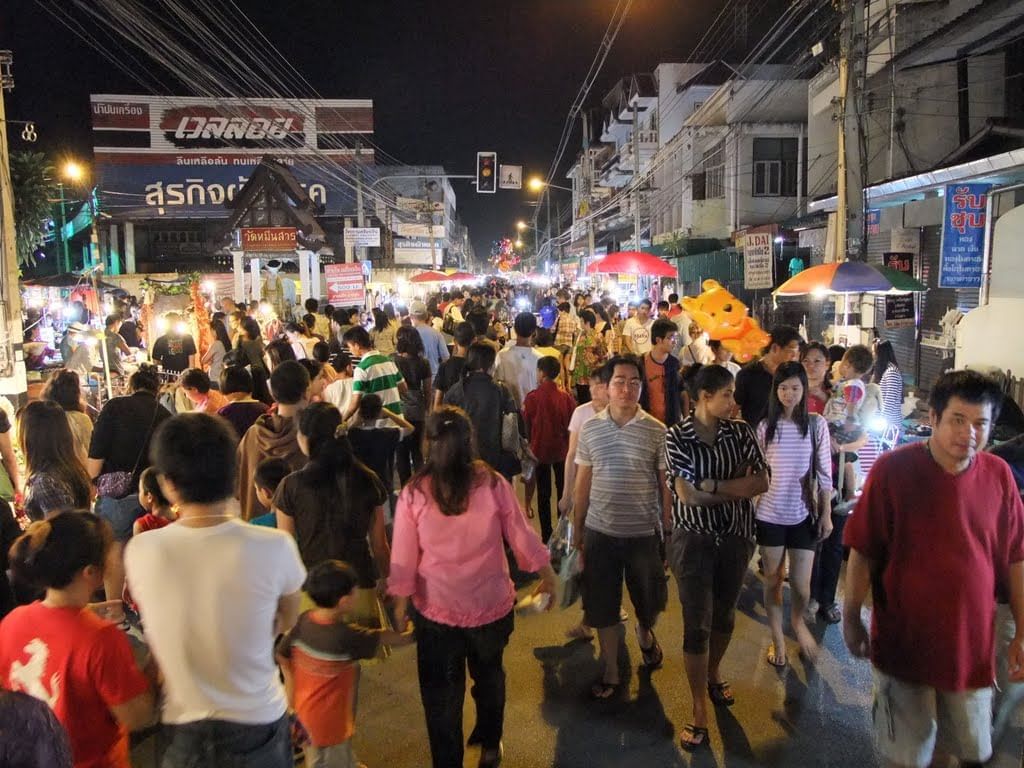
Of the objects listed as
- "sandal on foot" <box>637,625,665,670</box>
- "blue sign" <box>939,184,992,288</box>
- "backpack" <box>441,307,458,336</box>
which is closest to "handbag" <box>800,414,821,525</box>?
"sandal on foot" <box>637,625,665,670</box>

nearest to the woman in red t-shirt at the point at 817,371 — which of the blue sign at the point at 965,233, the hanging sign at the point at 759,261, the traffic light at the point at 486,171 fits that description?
the blue sign at the point at 965,233

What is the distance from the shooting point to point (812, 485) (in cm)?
499

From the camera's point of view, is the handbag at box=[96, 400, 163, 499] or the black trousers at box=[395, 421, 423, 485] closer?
the handbag at box=[96, 400, 163, 499]

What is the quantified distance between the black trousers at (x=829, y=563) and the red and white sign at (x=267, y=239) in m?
15.3

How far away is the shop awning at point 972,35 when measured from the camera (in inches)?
459

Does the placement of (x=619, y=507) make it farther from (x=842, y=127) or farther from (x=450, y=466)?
(x=842, y=127)

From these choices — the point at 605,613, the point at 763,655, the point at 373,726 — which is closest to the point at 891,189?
the point at 763,655

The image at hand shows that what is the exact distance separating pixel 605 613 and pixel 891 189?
10.2 metres

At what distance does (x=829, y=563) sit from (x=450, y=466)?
143 inches

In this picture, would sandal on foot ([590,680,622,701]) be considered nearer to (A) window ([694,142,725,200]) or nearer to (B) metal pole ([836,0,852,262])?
(B) metal pole ([836,0,852,262])

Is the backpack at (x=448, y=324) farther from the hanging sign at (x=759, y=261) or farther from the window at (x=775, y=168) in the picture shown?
the window at (x=775, y=168)

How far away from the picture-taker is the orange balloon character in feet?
29.5

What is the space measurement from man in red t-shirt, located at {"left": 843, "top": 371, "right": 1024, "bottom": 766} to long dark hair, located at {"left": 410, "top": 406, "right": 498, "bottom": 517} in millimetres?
1561

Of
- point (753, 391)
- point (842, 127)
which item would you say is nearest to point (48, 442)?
point (753, 391)
